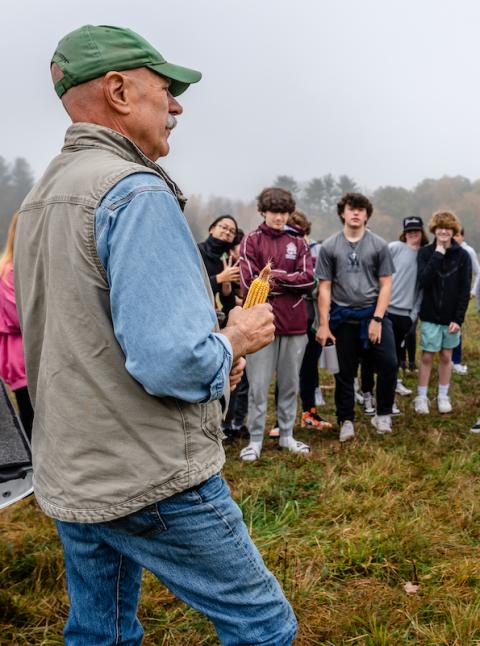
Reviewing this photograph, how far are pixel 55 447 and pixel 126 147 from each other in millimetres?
812

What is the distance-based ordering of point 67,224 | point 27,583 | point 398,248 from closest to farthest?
1. point 67,224
2. point 27,583
3. point 398,248

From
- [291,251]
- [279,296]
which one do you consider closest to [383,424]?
[279,296]

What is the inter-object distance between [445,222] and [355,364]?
1.82m

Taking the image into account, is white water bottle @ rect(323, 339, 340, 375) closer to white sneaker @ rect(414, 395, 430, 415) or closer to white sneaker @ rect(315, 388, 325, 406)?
white sneaker @ rect(414, 395, 430, 415)

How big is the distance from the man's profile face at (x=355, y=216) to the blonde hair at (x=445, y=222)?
1.10 m

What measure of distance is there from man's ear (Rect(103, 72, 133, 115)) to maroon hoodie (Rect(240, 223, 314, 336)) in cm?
360

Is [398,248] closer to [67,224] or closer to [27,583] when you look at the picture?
[27,583]

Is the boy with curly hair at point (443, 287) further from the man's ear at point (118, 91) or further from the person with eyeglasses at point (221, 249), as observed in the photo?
the man's ear at point (118, 91)

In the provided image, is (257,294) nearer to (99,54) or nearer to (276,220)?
(99,54)

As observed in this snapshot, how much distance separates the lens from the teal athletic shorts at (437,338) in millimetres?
6609

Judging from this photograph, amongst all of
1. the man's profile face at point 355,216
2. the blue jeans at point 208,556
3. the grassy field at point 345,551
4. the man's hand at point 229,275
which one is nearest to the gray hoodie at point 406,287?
the man's profile face at point 355,216

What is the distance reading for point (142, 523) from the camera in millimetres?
1540

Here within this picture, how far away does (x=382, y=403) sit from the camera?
5.96 metres

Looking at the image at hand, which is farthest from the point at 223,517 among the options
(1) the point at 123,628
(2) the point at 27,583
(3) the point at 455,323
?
(3) the point at 455,323
